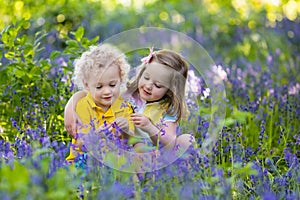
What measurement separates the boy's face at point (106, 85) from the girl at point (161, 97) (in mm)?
73

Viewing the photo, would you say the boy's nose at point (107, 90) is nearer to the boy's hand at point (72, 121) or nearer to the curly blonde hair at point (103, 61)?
the curly blonde hair at point (103, 61)

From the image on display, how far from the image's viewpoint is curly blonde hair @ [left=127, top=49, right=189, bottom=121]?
3004 mm

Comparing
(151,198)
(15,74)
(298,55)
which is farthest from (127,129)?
(298,55)

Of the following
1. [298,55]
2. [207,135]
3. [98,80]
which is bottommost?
[207,135]

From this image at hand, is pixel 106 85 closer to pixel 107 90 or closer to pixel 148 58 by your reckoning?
pixel 107 90

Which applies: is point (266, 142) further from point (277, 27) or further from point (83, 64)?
point (277, 27)

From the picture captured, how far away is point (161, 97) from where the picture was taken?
3031mm

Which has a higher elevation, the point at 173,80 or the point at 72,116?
the point at 173,80

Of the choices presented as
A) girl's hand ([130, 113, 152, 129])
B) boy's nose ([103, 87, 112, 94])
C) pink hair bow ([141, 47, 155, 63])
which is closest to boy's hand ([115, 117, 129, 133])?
girl's hand ([130, 113, 152, 129])

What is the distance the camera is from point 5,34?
3.69 m

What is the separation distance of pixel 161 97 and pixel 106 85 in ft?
0.91

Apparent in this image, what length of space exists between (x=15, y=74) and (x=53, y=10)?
9.28 ft

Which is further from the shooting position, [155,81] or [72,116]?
[72,116]

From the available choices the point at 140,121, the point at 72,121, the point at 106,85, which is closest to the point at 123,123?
the point at 140,121
